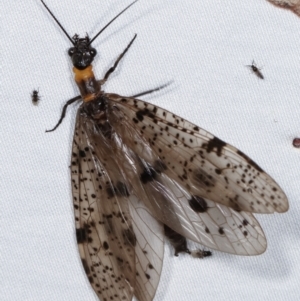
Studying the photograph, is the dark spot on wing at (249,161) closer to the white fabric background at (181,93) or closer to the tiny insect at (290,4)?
the white fabric background at (181,93)

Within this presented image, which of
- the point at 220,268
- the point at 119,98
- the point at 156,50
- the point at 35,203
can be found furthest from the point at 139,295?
the point at 156,50

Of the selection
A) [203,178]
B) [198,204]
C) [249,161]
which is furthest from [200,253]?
[249,161]

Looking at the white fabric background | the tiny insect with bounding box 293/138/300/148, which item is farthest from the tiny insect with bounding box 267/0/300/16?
the tiny insect with bounding box 293/138/300/148

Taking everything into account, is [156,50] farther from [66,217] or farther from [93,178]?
[66,217]

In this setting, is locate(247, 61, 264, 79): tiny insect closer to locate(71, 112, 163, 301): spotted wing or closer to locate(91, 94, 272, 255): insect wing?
locate(91, 94, 272, 255): insect wing

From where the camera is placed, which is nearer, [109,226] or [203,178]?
[203,178]

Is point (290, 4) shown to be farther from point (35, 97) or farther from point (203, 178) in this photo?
point (35, 97)
